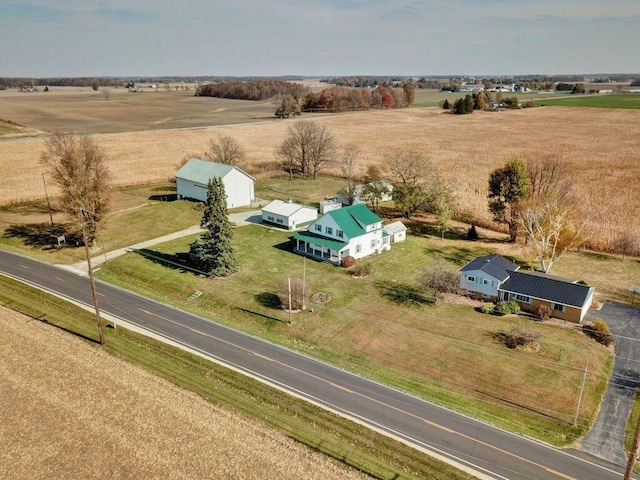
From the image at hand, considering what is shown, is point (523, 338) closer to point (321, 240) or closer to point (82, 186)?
point (321, 240)

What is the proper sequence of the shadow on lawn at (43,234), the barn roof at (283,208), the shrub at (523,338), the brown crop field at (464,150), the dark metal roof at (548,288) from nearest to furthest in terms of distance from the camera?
the shrub at (523,338) → the dark metal roof at (548,288) → the shadow on lawn at (43,234) → the barn roof at (283,208) → the brown crop field at (464,150)

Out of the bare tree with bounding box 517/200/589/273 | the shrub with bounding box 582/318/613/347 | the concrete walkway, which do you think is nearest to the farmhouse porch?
the concrete walkway

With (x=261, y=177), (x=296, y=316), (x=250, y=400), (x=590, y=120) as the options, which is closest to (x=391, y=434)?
(x=250, y=400)

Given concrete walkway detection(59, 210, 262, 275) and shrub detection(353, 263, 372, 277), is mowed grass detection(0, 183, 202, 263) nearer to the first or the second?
concrete walkway detection(59, 210, 262, 275)

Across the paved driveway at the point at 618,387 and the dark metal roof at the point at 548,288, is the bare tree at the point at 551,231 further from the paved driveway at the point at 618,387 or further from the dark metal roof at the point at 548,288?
the paved driveway at the point at 618,387

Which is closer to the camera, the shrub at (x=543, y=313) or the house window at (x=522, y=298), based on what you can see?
the shrub at (x=543, y=313)

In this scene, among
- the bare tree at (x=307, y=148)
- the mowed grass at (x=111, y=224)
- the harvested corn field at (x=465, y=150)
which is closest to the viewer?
the mowed grass at (x=111, y=224)

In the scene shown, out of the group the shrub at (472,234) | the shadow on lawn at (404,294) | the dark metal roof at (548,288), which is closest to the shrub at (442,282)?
the shadow on lawn at (404,294)
